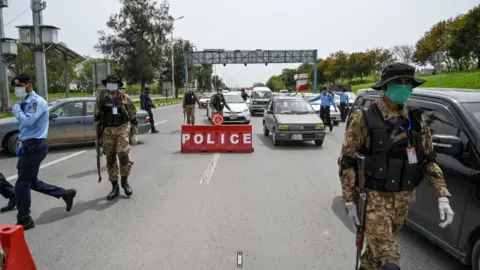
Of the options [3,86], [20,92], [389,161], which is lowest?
[389,161]

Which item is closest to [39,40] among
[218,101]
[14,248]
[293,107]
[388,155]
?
[218,101]

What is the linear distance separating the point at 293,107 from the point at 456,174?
9.33 meters

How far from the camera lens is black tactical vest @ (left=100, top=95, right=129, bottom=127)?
20.0 feet

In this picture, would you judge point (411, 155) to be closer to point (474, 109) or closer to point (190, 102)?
point (474, 109)

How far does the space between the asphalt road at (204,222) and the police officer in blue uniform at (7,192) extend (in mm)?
236

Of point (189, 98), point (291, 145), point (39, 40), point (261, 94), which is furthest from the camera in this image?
point (261, 94)

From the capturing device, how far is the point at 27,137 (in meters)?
4.73

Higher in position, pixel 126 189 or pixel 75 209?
pixel 126 189

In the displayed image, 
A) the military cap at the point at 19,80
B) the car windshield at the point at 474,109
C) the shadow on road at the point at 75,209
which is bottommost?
the shadow on road at the point at 75,209

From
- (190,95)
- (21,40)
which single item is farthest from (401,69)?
(21,40)

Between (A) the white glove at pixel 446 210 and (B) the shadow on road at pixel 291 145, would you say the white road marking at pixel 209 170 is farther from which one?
(A) the white glove at pixel 446 210

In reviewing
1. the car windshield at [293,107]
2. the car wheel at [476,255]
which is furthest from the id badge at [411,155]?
the car windshield at [293,107]

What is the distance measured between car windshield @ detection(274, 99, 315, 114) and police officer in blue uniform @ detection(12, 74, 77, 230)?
8.58m

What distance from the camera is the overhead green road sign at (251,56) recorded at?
5944 cm
